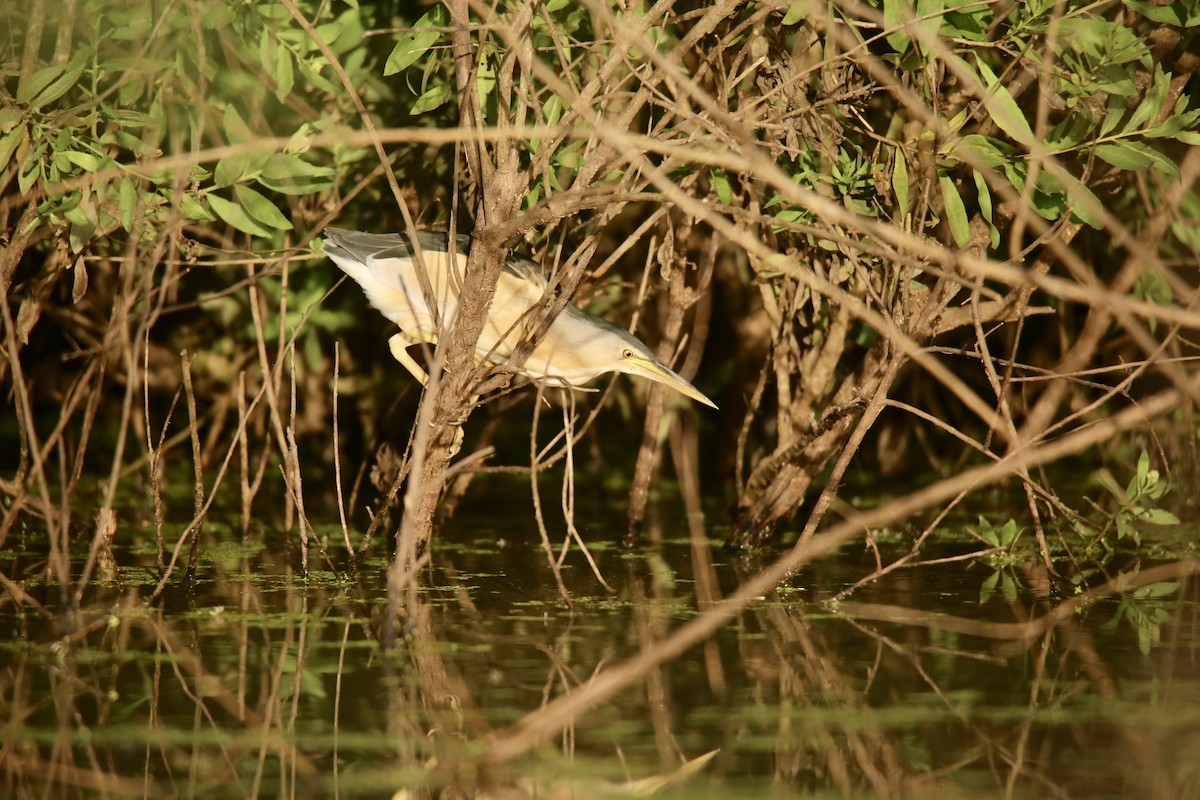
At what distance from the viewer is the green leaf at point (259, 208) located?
309 centimetres

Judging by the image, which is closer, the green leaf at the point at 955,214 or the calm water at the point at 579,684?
the calm water at the point at 579,684

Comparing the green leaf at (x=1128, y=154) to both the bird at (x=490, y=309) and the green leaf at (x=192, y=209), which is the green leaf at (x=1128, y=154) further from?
the green leaf at (x=192, y=209)

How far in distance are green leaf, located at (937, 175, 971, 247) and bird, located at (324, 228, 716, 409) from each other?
→ 0.69 m

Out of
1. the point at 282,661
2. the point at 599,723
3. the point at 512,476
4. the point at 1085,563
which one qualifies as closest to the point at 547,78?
the point at 599,723

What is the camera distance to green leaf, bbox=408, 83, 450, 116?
3.25 meters

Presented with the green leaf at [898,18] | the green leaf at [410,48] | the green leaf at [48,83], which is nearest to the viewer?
the green leaf at [898,18]

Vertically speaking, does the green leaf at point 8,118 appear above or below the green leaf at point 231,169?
above

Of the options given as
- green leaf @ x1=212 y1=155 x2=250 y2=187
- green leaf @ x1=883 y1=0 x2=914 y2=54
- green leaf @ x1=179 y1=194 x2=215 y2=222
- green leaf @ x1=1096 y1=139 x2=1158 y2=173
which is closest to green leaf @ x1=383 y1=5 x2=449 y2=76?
green leaf @ x1=212 y1=155 x2=250 y2=187

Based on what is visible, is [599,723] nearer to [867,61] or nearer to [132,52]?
[867,61]

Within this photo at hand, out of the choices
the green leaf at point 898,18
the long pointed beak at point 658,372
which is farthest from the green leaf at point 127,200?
the green leaf at point 898,18

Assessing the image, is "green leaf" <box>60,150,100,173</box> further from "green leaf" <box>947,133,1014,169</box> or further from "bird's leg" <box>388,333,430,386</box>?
"green leaf" <box>947,133,1014,169</box>

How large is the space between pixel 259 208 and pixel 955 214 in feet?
4.93

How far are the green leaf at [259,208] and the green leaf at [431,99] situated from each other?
1.32 feet

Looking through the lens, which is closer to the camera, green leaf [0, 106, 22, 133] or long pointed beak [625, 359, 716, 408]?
green leaf [0, 106, 22, 133]
